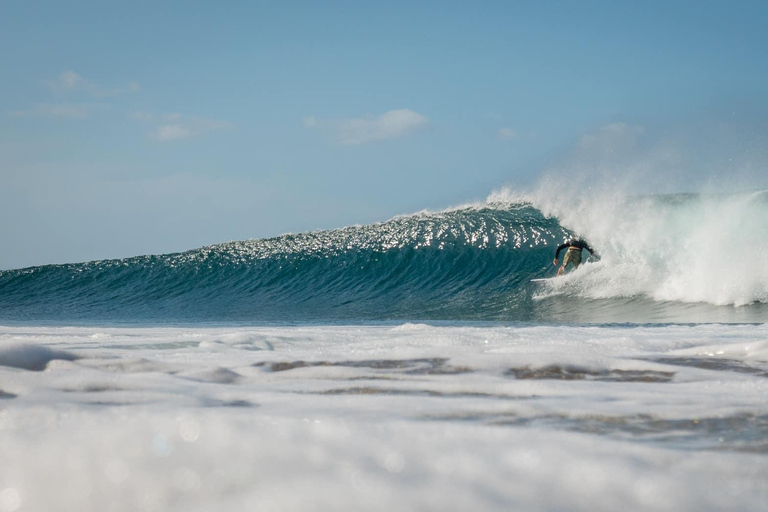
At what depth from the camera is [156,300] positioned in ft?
55.2

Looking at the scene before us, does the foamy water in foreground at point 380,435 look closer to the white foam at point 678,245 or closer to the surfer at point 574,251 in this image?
the white foam at point 678,245

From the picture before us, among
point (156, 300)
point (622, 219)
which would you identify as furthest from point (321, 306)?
point (622, 219)

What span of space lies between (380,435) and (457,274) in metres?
13.5

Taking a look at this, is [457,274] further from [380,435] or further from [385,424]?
[380,435]

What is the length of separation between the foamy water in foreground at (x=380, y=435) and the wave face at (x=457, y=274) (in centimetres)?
720

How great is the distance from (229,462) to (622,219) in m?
14.0

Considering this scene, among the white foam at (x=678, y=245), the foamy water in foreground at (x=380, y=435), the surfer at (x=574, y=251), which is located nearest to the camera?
the foamy water in foreground at (x=380, y=435)

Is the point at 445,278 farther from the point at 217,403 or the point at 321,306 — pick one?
the point at 217,403

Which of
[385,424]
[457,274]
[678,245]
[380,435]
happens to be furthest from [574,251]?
[380,435]

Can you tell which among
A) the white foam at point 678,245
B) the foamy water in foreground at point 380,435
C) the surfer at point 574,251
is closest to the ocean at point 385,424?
the foamy water in foreground at point 380,435

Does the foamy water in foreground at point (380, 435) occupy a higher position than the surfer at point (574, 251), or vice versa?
the surfer at point (574, 251)

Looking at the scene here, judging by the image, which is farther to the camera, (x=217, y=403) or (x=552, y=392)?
(x=552, y=392)

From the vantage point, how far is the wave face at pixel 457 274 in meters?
11.2

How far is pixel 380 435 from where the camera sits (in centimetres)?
197
